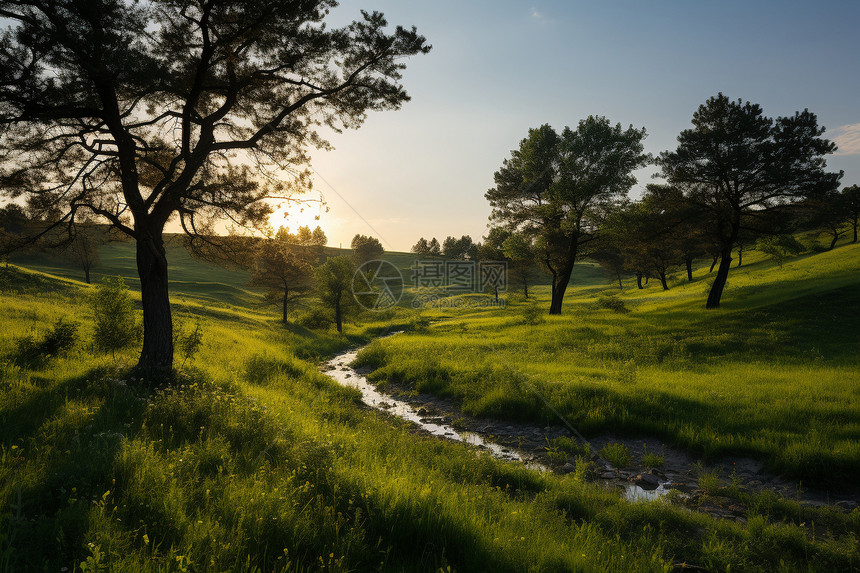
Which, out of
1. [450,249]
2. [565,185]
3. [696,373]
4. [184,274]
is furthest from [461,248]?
[696,373]

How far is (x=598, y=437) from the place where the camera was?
36.4ft

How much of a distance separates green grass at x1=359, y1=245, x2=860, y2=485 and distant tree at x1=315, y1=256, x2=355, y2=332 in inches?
535

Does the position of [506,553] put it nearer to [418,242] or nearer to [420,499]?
[420,499]

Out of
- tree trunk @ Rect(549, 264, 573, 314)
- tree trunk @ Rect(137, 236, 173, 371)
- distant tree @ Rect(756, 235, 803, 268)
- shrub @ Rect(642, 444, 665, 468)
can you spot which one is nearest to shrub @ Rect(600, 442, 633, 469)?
shrub @ Rect(642, 444, 665, 468)

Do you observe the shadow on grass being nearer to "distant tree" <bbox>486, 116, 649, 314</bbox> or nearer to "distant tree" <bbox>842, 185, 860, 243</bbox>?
"distant tree" <bbox>486, 116, 649, 314</bbox>

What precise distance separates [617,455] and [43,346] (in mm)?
15883

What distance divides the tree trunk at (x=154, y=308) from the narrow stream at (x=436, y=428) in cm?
728

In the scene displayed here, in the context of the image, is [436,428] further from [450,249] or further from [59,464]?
[450,249]

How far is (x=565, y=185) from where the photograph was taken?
27500 millimetres

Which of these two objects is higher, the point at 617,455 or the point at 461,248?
the point at 461,248

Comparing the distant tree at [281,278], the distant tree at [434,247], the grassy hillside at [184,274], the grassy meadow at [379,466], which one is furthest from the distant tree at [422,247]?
the grassy meadow at [379,466]

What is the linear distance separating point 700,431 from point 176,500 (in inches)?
458

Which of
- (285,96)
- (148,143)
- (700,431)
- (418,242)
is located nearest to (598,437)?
(700,431)

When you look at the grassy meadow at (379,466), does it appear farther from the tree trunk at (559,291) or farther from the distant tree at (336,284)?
the distant tree at (336,284)
